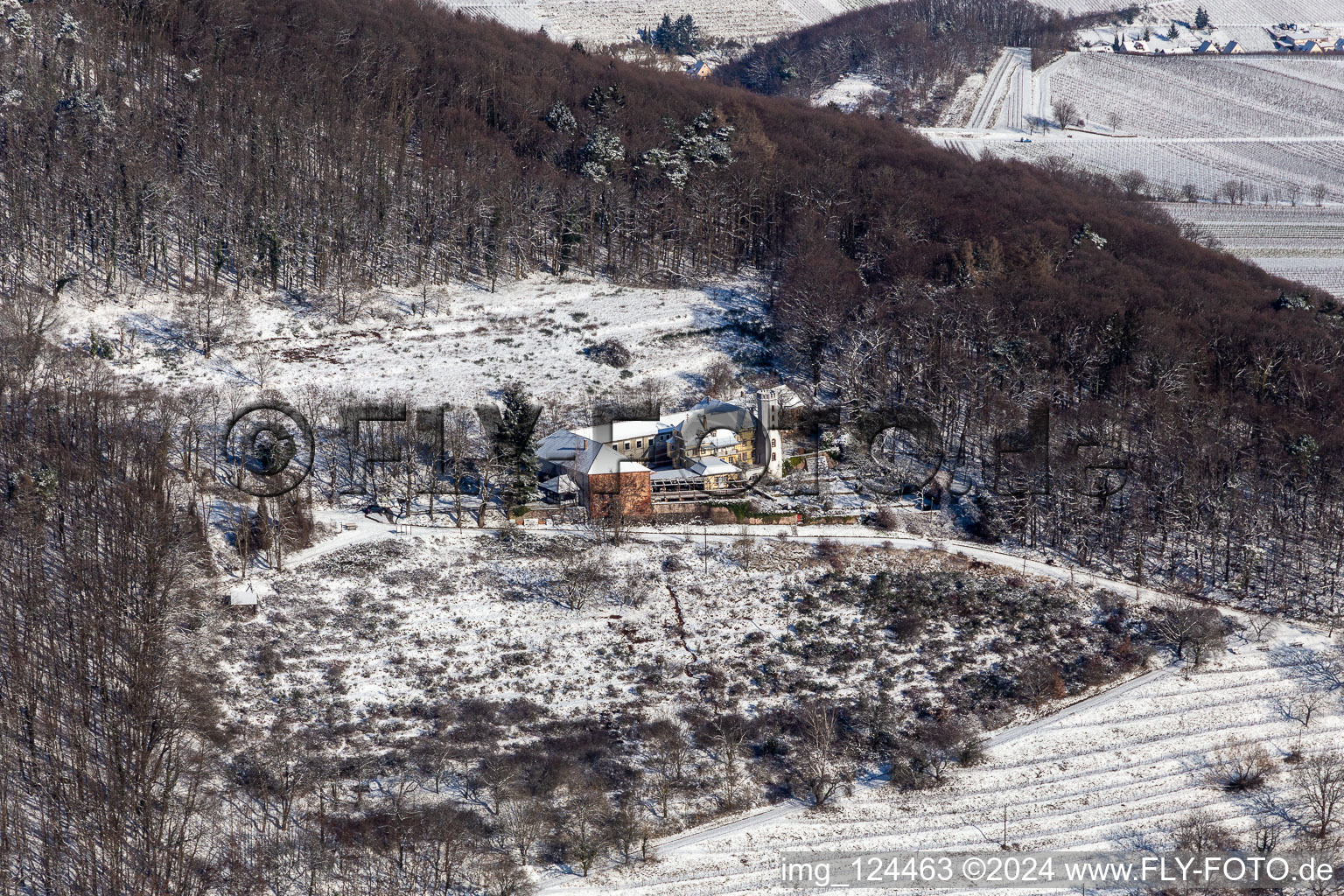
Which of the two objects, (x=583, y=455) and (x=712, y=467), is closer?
(x=583, y=455)

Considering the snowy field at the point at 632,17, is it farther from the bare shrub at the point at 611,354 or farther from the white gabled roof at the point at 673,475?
the white gabled roof at the point at 673,475

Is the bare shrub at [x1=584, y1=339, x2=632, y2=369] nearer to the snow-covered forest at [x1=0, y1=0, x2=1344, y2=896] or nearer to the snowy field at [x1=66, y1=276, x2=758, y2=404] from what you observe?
the snowy field at [x1=66, y1=276, x2=758, y2=404]

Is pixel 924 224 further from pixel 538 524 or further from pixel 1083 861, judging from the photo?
pixel 1083 861

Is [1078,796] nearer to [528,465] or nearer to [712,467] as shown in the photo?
[712,467]

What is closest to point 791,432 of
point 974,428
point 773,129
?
point 974,428

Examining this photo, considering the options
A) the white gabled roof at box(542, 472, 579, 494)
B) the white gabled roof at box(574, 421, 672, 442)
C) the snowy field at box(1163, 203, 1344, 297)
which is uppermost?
the snowy field at box(1163, 203, 1344, 297)

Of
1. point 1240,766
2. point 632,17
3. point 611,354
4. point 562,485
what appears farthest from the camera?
point 632,17

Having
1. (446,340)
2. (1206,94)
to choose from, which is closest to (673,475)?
(446,340)

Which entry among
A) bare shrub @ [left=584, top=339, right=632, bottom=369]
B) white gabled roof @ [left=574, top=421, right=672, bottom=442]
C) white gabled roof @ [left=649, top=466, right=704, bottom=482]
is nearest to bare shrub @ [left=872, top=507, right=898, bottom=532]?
white gabled roof @ [left=649, top=466, right=704, bottom=482]
